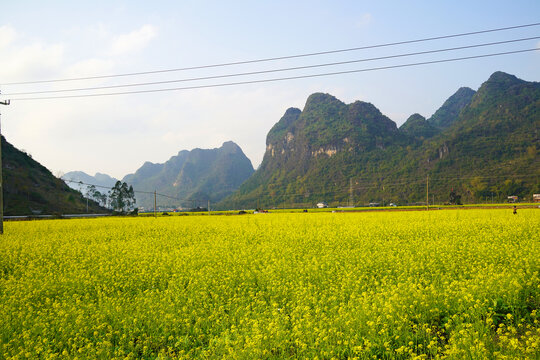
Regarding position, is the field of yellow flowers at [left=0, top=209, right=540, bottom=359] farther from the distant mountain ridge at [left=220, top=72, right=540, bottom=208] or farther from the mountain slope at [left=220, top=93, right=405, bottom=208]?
the mountain slope at [left=220, top=93, right=405, bottom=208]

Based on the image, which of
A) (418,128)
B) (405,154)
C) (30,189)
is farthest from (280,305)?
(418,128)

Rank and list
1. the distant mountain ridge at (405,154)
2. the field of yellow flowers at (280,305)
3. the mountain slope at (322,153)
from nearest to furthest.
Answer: the field of yellow flowers at (280,305) < the distant mountain ridge at (405,154) < the mountain slope at (322,153)

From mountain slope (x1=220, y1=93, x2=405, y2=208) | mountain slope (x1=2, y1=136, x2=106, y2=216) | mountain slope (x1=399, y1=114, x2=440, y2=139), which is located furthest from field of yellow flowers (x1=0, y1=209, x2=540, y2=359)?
mountain slope (x1=399, y1=114, x2=440, y2=139)

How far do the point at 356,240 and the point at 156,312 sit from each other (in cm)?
938

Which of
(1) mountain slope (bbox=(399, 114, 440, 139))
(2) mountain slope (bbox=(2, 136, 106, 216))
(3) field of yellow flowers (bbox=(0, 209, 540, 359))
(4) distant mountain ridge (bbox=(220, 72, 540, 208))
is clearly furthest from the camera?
(1) mountain slope (bbox=(399, 114, 440, 139))

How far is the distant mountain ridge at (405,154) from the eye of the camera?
87431 millimetres

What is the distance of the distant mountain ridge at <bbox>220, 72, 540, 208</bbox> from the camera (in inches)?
3442

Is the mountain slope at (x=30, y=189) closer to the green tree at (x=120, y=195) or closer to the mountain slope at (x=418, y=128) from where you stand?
the green tree at (x=120, y=195)

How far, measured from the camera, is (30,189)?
222ft

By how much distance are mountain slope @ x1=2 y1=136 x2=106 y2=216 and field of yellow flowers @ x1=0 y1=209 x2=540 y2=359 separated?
200ft

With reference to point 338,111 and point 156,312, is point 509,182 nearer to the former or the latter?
point 156,312

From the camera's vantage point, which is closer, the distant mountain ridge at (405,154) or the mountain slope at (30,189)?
the mountain slope at (30,189)

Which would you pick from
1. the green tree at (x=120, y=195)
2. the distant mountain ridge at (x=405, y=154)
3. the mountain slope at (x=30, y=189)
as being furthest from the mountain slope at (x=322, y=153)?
the mountain slope at (x=30, y=189)

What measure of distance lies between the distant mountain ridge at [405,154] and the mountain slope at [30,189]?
68186mm
